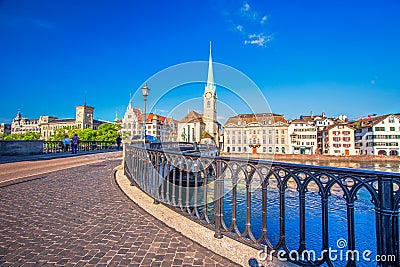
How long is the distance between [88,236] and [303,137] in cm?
9047

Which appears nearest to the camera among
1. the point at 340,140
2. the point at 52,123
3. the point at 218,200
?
the point at 218,200

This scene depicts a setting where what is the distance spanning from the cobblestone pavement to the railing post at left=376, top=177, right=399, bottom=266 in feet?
5.13

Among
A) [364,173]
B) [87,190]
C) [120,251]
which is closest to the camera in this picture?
[364,173]

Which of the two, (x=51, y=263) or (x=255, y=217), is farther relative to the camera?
(x=255, y=217)

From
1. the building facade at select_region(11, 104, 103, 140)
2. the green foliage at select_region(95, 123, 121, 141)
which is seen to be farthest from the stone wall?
the building facade at select_region(11, 104, 103, 140)

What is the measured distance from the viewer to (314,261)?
2.49 meters

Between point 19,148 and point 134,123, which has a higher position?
point 134,123

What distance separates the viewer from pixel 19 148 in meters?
18.6

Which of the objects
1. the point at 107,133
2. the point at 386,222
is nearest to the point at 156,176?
the point at 386,222

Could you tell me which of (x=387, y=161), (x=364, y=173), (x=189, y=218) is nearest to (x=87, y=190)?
(x=189, y=218)

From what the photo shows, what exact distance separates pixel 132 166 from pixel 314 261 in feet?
19.4

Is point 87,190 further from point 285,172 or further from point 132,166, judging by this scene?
point 285,172

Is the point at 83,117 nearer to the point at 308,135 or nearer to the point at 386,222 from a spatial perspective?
the point at 308,135

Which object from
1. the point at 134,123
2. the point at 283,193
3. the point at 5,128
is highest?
the point at 5,128
